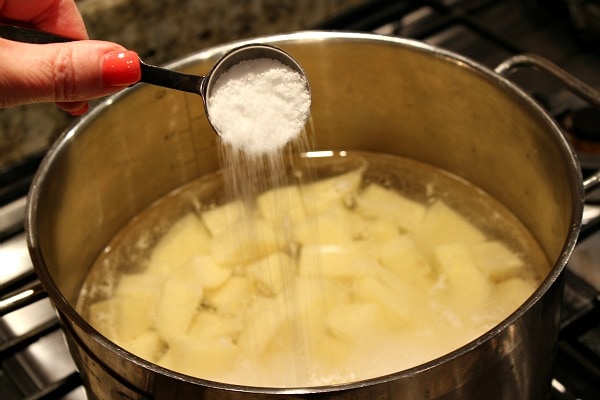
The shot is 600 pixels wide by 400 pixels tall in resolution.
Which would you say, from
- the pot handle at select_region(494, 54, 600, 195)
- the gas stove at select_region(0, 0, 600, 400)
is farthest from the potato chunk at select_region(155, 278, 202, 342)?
the pot handle at select_region(494, 54, 600, 195)

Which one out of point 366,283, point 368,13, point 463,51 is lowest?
point 366,283

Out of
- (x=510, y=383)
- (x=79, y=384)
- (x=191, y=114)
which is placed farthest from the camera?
(x=191, y=114)

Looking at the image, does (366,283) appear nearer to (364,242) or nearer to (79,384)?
(364,242)

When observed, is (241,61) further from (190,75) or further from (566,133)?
(566,133)

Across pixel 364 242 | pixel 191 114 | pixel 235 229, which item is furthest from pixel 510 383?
pixel 191 114

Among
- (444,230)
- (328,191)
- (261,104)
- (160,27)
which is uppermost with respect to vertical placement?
(160,27)

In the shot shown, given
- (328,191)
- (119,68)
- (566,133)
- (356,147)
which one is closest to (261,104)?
(119,68)

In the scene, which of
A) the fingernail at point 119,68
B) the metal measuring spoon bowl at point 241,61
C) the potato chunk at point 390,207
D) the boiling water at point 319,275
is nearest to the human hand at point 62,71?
the fingernail at point 119,68
